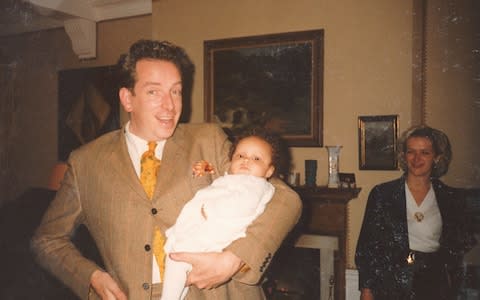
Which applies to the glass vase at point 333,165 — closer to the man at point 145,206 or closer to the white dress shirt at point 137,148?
the man at point 145,206

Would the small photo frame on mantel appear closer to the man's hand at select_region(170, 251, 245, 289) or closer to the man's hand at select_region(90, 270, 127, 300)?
the man's hand at select_region(170, 251, 245, 289)

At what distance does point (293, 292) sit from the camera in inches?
152

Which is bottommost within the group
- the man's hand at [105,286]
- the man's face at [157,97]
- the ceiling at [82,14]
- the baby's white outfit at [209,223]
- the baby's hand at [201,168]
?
the man's hand at [105,286]

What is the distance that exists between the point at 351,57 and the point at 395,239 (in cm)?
198

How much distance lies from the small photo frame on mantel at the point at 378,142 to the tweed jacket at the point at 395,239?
768 millimetres

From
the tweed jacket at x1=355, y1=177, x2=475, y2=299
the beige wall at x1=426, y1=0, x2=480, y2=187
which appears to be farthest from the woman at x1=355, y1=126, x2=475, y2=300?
the beige wall at x1=426, y1=0, x2=480, y2=187

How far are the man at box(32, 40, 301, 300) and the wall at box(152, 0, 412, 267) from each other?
243 centimetres

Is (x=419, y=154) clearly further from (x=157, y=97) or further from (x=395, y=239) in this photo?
(x=157, y=97)

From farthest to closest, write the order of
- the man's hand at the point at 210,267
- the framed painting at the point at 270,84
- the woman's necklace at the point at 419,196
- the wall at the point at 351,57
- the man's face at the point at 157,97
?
1. the framed painting at the point at 270,84
2. the wall at the point at 351,57
3. the woman's necklace at the point at 419,196
4. the man's face at the point at 157,97
5. the man's hand at the point at 210,267

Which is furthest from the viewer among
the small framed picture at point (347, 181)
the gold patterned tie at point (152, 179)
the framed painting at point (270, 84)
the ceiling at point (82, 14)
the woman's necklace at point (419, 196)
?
the ceiling at point (82, 14)

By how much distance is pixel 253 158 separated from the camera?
1554mm

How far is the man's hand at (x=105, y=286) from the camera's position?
1260 millimetres

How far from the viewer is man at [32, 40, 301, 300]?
1207mm

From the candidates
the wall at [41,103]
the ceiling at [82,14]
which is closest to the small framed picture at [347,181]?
the ceiling at [82,14]
